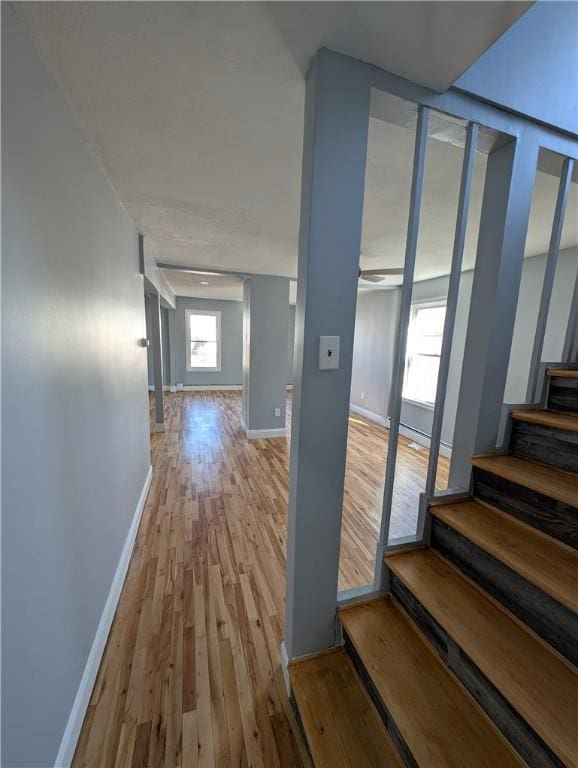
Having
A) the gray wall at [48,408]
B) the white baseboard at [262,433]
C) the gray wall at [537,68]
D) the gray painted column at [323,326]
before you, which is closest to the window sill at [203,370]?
the white baseboard at [262,433]

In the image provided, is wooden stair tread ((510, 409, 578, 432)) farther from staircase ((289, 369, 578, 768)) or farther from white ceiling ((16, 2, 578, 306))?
white ceiling ((16, 2, 578, 306))

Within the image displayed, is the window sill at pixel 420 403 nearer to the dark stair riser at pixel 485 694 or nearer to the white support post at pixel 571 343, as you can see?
the white support post at pixel 571 343

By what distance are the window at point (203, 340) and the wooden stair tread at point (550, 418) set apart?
22.8ft

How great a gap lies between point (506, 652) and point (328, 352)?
1047mm

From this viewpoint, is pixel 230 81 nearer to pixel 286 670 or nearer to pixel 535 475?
pixel 535 475

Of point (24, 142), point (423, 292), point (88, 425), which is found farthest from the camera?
point (423, 292)

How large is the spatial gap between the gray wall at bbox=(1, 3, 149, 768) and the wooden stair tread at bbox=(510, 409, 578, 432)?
186 centimetres

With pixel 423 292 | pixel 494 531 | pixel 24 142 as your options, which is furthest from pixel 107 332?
pixel 423 292

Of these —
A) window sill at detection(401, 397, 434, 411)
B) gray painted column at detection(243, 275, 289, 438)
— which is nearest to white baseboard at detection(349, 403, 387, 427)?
window sill at detection(401, 397, 434, 411)

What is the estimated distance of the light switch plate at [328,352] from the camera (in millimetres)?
1014

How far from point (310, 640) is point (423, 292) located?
4.45m

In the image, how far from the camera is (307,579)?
1.12 metres

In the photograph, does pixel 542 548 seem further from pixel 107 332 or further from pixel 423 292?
pixel 423 292

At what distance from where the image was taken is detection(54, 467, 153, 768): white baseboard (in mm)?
970
